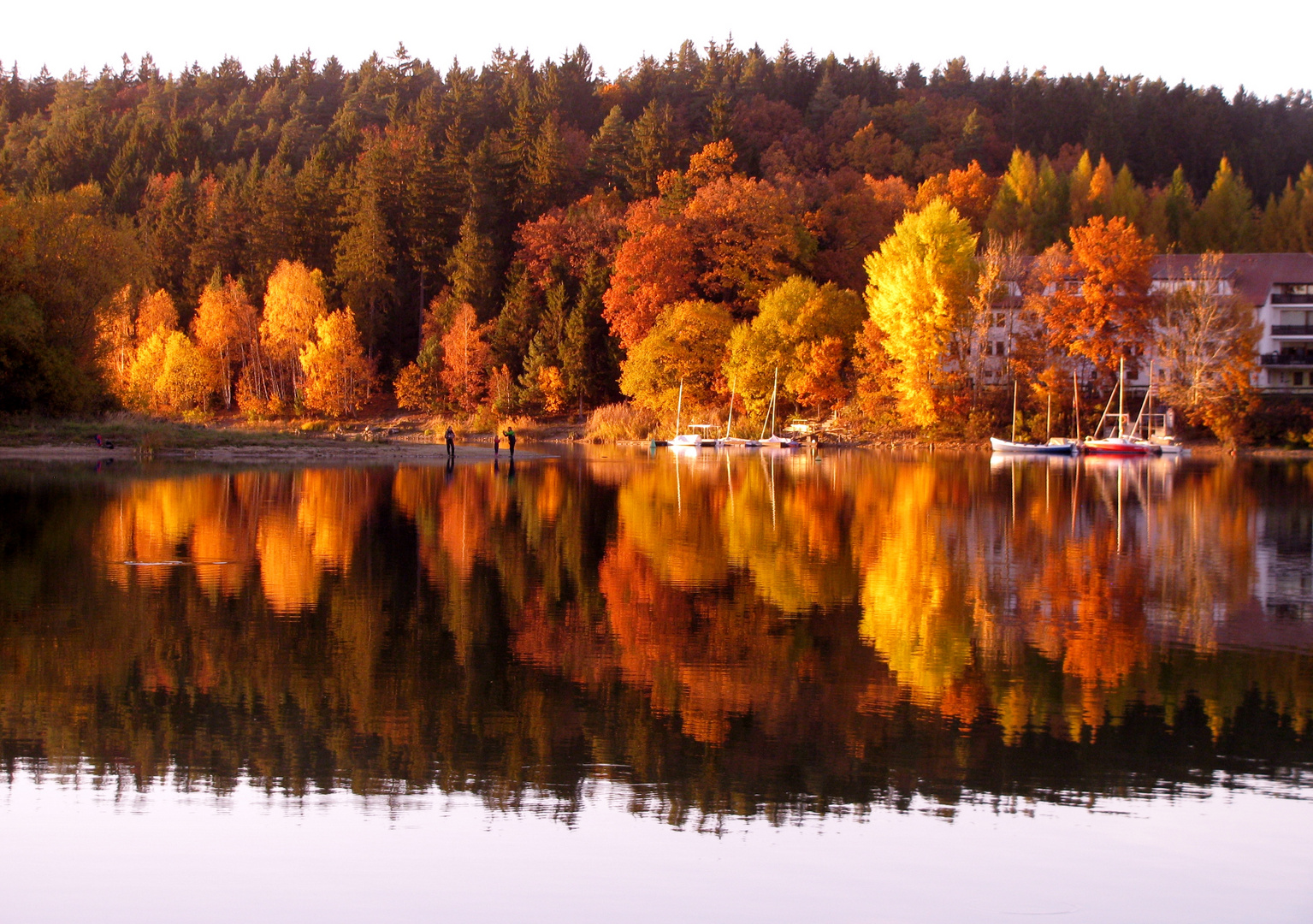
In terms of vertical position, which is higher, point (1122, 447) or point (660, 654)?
point (1122, 447)

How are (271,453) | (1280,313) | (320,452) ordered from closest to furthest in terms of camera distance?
1. (271,453)
2. (320,452)
3. (1280,313)

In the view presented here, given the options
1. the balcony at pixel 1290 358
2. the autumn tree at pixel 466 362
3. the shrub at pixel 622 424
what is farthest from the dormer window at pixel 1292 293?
the autumn tree at pixel 466 362

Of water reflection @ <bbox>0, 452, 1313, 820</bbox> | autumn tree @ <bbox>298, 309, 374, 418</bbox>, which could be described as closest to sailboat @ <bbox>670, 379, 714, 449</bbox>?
autumn tree @ <bbox>298, 309, 374, 418</bbox>

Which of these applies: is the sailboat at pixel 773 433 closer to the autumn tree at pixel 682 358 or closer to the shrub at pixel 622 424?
the autumn tree at pixel 682 358

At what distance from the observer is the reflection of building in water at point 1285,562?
49.8 ft

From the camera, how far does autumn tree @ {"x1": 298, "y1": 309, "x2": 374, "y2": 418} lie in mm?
89000

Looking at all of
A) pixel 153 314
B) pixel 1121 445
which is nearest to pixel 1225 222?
pixel 1121 445

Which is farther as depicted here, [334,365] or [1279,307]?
[334,365]

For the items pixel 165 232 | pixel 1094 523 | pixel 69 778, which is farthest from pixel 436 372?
pixel 69 778

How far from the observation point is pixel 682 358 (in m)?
78.1

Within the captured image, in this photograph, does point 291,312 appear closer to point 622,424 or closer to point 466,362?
point 466,362

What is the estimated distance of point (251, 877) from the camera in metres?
6.45

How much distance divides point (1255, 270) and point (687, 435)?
4555 cm

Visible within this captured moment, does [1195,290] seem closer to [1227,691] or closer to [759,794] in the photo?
[1227,691]
